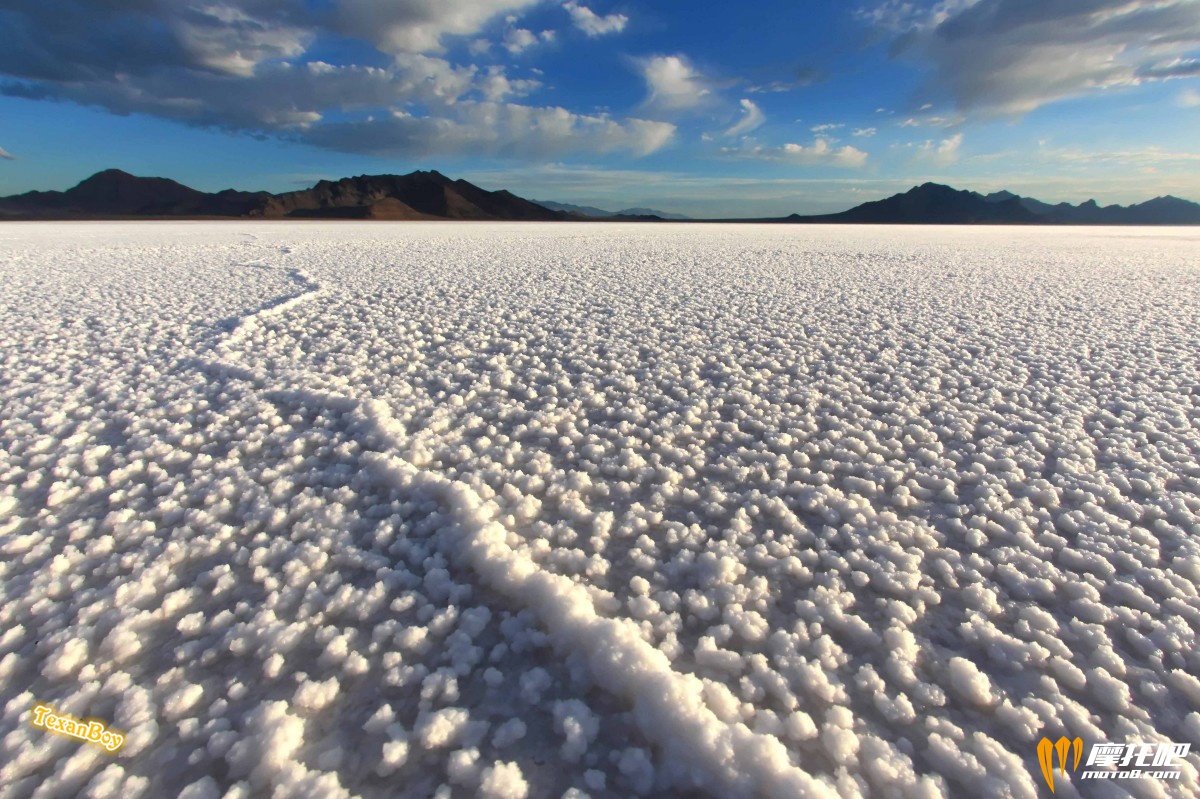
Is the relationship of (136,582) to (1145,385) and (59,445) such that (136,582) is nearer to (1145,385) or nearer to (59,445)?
(59,445)

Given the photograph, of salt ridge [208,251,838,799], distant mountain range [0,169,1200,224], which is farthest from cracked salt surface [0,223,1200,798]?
distant mountain range [0,169,1200,224]

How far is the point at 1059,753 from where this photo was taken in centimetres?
166

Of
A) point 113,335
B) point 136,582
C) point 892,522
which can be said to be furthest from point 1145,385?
point 113,335

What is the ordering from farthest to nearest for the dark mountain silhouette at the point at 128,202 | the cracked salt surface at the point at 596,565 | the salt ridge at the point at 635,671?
the dark mountain silhouette at the point at 128,202 → the cracked salt surface at the point at 596,565 → the salt ridge at the point at 635,671

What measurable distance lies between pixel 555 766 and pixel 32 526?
2975 millimetres

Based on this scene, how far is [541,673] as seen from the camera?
1.88 metres

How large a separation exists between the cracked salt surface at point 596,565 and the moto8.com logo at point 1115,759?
0.12ft

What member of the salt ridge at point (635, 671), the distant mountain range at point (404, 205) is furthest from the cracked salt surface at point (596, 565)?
the distant mountain range at point (404, 205)

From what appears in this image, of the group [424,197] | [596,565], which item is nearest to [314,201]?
[424,197]

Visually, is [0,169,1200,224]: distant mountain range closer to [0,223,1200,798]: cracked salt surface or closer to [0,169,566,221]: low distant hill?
[0,169,566,221]: low distant hill

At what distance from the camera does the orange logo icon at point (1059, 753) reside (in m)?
1.61

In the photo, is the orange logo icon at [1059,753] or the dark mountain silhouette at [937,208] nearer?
the orange logo icon at [1059,753]

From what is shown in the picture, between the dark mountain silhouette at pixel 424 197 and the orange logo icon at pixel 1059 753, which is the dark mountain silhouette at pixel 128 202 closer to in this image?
the dark mountain silhouette at pixel 424 197

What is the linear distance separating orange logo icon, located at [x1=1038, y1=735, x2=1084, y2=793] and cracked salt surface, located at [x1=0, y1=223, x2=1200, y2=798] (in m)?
0.03
